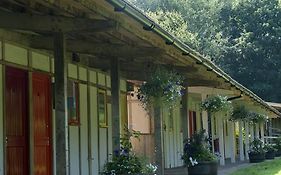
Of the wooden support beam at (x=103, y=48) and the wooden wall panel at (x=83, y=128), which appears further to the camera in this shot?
the wooden wall panel at (x=83, y=128)

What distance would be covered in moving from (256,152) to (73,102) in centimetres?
1431

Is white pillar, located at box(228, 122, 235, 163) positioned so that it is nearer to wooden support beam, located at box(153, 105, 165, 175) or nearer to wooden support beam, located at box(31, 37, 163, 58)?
wooden support beam, located at box(153, 105, 165, 175)

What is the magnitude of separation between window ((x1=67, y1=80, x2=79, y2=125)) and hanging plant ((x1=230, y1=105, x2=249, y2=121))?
500 inches

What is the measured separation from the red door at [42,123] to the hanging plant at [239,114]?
14.1m

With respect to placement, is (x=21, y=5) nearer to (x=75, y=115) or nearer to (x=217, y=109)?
(x=75, y=115)

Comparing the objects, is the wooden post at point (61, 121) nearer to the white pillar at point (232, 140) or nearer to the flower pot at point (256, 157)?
the white pillar at point (232, 140)

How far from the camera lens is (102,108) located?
13.6 metres

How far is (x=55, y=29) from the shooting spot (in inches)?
283

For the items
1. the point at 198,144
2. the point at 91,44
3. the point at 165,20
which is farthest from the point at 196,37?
the point at 91,44

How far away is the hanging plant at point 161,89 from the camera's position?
1055cm

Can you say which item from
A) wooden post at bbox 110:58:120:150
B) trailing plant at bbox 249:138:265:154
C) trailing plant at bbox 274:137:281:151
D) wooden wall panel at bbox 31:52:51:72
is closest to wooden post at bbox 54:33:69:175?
wooden wall panel at bbox 31:52:51:72

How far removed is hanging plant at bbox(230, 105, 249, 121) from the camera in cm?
2347

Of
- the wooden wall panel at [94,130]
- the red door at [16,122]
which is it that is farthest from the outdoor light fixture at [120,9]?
the wooden wall panel at [94,130]

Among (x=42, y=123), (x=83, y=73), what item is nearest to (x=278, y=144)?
(x=83, y=73)
